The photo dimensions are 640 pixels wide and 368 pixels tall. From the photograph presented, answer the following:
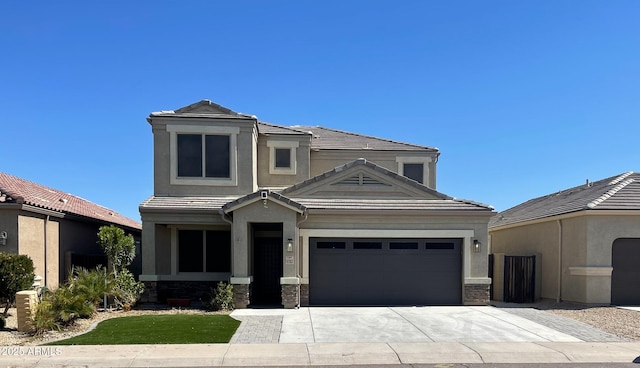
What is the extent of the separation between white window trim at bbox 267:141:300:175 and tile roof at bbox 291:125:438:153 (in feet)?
4.40

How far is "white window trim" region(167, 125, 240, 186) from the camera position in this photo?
14.7 metres

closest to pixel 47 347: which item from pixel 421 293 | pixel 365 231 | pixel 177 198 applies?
pixel 177 198

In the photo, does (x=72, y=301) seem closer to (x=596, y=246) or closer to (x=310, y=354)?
(x=310, y=354)

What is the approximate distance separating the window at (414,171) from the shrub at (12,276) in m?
14.3

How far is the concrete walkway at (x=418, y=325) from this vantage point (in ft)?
29.8

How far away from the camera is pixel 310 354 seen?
783cm

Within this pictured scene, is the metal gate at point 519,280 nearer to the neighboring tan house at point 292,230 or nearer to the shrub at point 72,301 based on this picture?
the neighboring tan house at point 292,230

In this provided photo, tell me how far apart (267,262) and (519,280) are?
9617 mm

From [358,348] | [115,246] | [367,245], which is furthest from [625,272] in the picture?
[115,246]

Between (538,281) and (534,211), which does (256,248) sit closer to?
(538,281)

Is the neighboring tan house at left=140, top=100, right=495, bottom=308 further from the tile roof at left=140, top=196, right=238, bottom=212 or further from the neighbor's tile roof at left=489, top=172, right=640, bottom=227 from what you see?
the neighbor's tile roof at left=489, top=172, right=640, bottom=227

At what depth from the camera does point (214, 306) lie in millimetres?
12352

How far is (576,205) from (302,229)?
10.2 meters

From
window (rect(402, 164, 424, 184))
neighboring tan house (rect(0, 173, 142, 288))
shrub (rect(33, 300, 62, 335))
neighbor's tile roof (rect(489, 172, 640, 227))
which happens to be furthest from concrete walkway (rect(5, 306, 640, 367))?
window (rect(402, 164, 424, 184))
